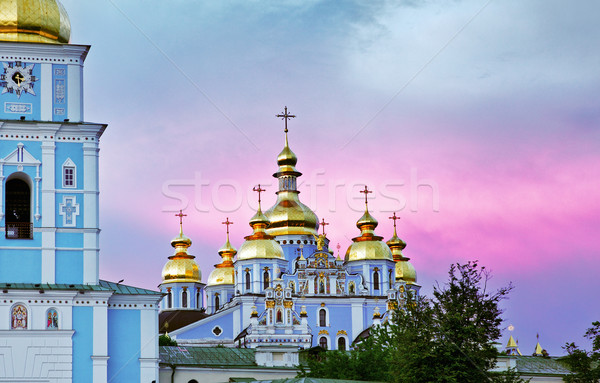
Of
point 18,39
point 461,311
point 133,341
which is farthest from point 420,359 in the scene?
point 18,39

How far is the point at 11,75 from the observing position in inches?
1362

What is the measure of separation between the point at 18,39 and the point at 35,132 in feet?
9.45

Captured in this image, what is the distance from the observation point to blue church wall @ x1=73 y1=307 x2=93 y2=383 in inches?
1313

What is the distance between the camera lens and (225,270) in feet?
257

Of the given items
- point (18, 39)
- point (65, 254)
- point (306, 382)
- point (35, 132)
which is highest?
point (18, 39)

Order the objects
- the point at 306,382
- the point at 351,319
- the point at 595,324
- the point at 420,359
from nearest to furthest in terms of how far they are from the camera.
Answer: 1. the point at 306,382
2. the point at 420,359
3. the point at 595,324
4. the point at 351,319

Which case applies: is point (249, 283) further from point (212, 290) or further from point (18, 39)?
point (18, 39)

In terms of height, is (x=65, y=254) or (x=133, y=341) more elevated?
(x=65, y=254)

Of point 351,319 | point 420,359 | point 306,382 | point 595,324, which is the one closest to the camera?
point 306,382

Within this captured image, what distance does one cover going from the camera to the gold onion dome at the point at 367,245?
6894 centimetres

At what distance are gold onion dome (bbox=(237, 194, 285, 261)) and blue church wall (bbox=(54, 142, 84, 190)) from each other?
33589 millimetres

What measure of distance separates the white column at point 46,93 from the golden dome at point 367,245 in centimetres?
3621

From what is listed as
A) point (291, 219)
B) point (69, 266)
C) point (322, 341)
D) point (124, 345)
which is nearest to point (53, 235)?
point (69, 266)

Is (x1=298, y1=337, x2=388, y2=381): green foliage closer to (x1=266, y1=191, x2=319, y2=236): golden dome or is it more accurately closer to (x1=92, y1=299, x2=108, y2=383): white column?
(x1=92, y1=299, x2=108, y2=383): white column
